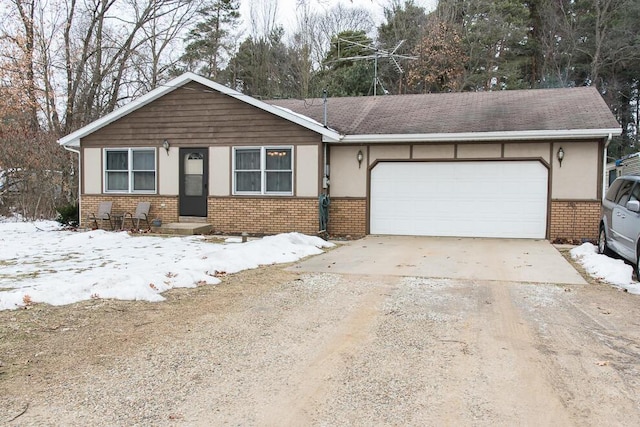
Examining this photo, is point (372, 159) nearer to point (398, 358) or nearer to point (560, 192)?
point (560, 192)

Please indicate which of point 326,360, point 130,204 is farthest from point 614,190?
point 130,204

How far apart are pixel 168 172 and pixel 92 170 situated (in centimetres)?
236

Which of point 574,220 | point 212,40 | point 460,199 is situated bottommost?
point 574,220

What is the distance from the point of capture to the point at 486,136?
11820 mm

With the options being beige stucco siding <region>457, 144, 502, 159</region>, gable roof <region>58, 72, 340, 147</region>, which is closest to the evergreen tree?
gable roof <region>58, 72, 340, 147</region>

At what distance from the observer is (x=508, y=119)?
12.6 metres

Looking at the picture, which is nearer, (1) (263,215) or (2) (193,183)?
(1) (263,215)

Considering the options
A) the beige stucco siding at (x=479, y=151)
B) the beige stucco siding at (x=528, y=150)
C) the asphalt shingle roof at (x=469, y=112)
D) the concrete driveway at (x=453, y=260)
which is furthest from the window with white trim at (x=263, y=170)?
the beige stucco siding at (x=528, y=150)

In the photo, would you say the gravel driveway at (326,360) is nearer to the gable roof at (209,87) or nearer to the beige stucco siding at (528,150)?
the beige stucco siding at (528,150)

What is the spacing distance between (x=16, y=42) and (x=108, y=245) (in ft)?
47.1

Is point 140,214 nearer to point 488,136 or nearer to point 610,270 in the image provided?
point 488,136

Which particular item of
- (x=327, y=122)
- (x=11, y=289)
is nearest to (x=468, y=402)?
Result: (x=11, y=289)

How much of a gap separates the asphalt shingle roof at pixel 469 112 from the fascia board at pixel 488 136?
0.60ft

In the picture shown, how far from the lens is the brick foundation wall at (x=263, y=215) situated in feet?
41.7
